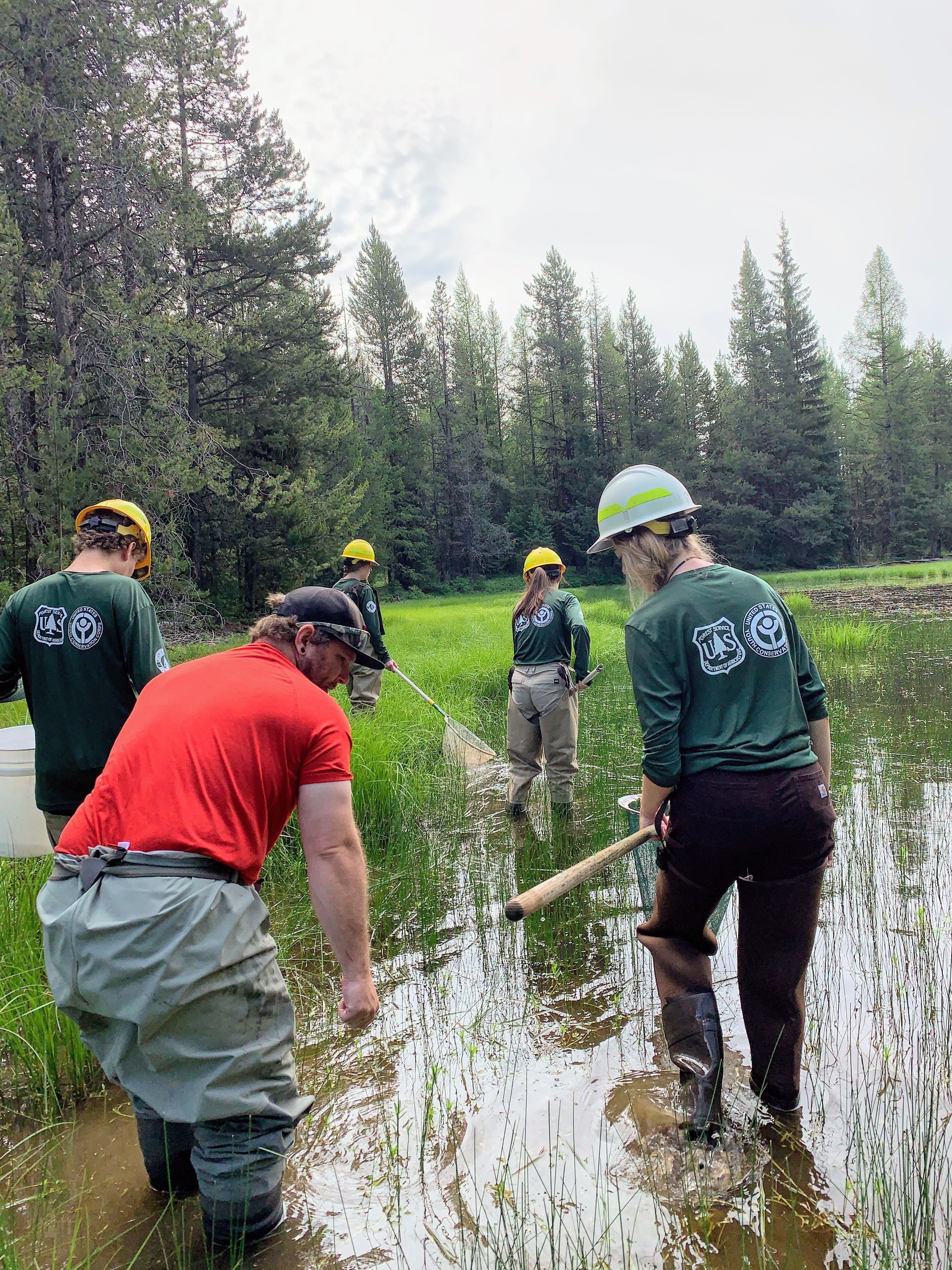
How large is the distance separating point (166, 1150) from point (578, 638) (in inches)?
173

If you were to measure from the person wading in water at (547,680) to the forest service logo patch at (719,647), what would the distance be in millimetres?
3554

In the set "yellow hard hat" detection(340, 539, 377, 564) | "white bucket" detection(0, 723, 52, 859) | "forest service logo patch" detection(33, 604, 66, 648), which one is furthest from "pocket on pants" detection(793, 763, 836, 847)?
"yellow hard hat" detection(340, 539, 377, 564)

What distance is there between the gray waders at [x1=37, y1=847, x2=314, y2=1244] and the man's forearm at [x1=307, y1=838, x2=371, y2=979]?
6.3 inches

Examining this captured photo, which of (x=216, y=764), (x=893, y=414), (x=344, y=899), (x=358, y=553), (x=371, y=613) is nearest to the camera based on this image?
(x=216, y=764)

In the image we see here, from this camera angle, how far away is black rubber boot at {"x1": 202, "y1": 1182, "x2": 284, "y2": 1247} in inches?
83.4

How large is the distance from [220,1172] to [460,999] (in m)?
1.74

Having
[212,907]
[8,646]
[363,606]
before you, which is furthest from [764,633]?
[363,606]

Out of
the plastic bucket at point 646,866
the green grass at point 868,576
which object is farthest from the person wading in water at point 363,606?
the green grass at point 868,576

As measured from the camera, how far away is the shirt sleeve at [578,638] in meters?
6.08

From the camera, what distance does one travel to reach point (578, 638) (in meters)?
6.13

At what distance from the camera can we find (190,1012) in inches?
75.4

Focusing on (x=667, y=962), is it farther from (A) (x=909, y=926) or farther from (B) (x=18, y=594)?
(B) (x=18, y=594)

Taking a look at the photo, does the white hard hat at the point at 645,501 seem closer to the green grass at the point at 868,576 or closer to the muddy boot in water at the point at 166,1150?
the muddy boot in water at the point at 166,1150

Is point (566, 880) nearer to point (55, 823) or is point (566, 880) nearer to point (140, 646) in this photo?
point (140, 646)
